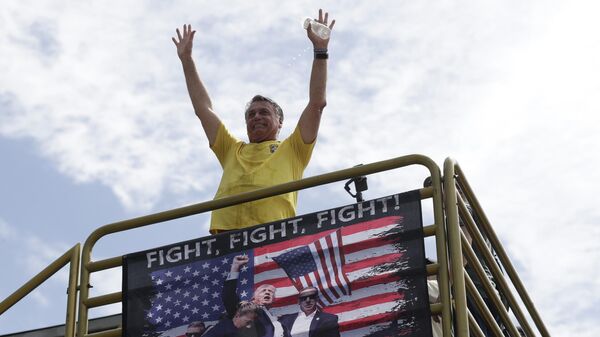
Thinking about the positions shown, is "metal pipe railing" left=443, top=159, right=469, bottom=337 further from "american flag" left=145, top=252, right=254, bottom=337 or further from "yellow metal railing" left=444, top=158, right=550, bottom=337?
"american flag" left=145, top=252, right=254, bottom=337

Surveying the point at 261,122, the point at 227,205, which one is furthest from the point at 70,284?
the point at 261,122

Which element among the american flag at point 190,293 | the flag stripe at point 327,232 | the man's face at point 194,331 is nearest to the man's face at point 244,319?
the american flag at point 190,293

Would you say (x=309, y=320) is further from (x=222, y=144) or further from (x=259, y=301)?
(x=222, y=144)

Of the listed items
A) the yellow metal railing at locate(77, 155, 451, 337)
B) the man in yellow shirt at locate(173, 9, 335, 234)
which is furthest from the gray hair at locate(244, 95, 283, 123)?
the yellow metal railing at locate(77, 155, 451, 337)

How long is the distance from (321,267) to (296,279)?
156 mm

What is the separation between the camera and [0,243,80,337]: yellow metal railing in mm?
6461

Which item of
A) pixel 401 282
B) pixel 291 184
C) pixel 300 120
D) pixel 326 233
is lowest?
pixel 401 282

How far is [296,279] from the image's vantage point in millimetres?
5980

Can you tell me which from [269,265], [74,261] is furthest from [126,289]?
[269,265]

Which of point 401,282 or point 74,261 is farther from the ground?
point 74,261

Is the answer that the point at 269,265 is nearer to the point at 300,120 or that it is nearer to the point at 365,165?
the point at 365,165

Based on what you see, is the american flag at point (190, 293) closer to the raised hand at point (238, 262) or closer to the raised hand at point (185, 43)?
the raised hand at point (238, 262)

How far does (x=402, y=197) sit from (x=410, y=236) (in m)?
0.23

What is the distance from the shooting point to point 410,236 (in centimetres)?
580
